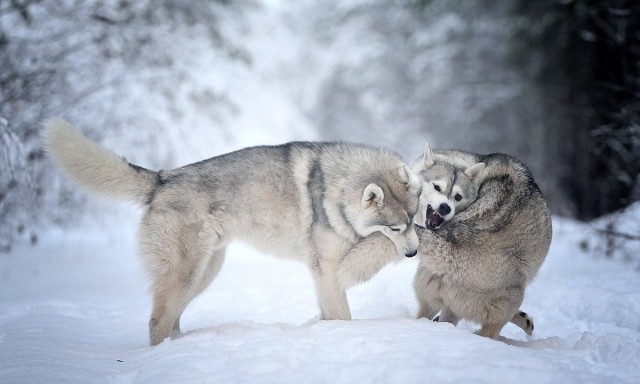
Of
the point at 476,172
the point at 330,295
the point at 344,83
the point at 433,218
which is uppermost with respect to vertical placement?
the point at 344,83

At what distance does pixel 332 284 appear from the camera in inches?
168

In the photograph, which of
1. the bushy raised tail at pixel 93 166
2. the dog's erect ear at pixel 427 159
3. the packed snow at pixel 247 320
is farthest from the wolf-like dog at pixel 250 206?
the dog's erect ear at pixel 427 159

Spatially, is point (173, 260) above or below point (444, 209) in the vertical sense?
below

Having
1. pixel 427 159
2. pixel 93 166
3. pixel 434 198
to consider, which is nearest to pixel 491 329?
pixel 434 198

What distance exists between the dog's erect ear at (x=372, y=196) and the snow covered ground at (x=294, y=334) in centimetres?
99

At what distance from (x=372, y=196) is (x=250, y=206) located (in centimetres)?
112

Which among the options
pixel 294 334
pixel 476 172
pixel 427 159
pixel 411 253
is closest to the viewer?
pixel 294 334

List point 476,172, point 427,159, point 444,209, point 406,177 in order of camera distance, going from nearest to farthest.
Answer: point 406,177, point 444,209, point 476,172, point 427,159

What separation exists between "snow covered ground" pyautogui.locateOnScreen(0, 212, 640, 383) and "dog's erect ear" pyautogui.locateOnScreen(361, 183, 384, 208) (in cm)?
99

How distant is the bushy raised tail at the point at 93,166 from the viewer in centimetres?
416

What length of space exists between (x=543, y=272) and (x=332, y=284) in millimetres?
4310

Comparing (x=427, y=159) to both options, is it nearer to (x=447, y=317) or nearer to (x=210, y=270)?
(x=447, y=317)

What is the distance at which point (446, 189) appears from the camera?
17.1 ft

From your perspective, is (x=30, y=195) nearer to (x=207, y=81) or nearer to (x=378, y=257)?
(x=378, y=257)
